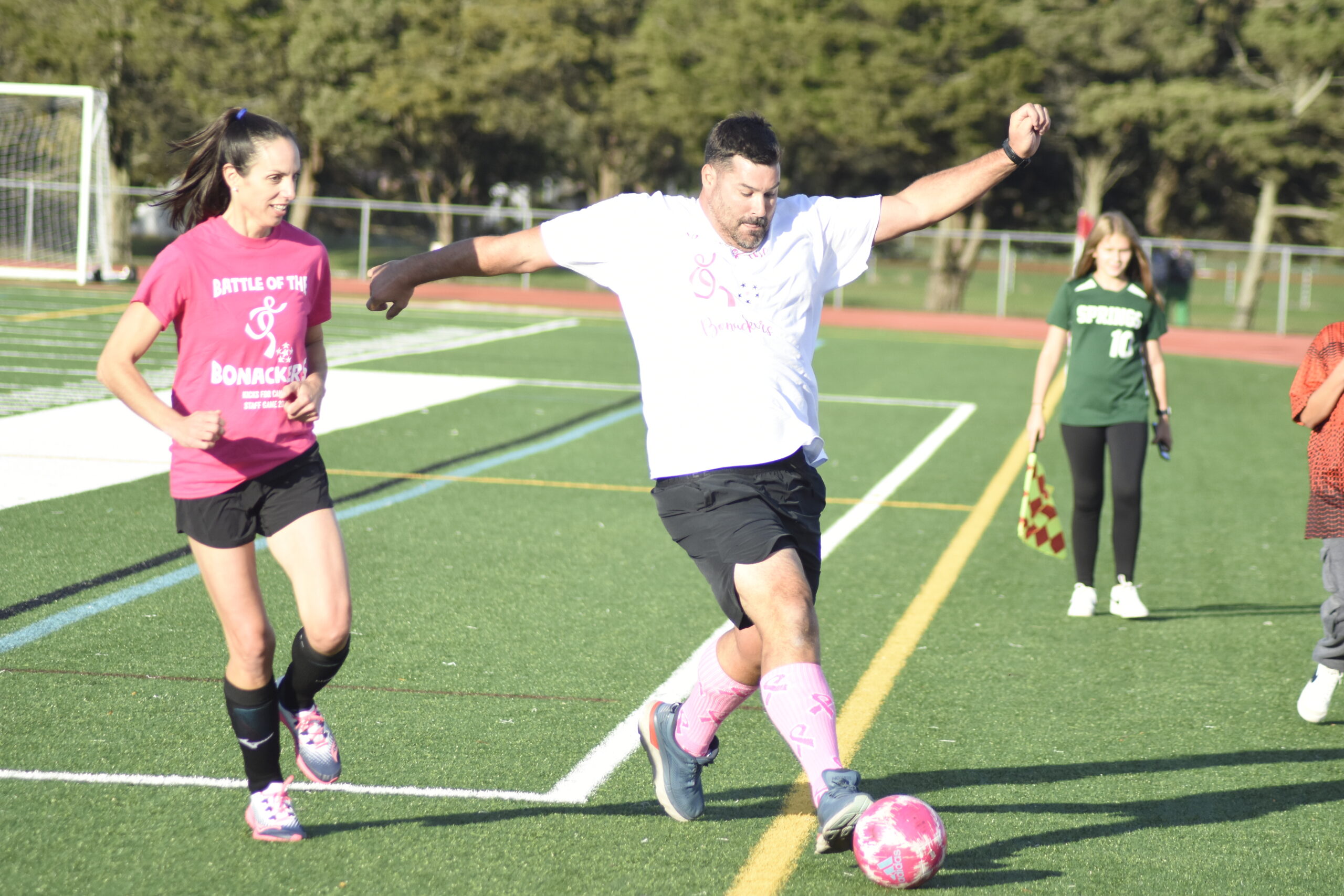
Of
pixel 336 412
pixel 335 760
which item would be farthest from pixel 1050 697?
pixel 336 412

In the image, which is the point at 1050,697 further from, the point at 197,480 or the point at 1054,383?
the point at 1054,383

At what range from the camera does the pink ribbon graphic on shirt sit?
3820mm

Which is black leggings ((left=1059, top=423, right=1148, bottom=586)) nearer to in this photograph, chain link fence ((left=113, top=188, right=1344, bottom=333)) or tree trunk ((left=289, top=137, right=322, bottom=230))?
Result: chain link fence ((left=113, top=188, right=1344, bottom=333))

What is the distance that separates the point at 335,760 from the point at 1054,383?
16.1m

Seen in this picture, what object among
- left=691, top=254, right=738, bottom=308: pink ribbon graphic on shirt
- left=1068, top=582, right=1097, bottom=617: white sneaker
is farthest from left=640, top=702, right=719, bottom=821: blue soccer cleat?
left=1068, top=582, right=1097, bottom=617: white sneaker

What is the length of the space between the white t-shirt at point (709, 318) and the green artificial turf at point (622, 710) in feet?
3.83

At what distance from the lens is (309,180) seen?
4794 cm

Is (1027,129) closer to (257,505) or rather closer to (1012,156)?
(1012,156)

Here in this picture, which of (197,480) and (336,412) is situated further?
(336,412)

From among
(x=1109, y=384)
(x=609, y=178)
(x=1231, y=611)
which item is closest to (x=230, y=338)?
(x=1109, y=384)

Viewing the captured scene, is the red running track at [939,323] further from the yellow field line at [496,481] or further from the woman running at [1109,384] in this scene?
the woman running at [1109,384]

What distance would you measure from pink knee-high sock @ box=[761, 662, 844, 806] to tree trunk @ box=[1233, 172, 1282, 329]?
1370 inches

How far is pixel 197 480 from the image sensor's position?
12.5 feet

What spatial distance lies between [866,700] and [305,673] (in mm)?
2288
